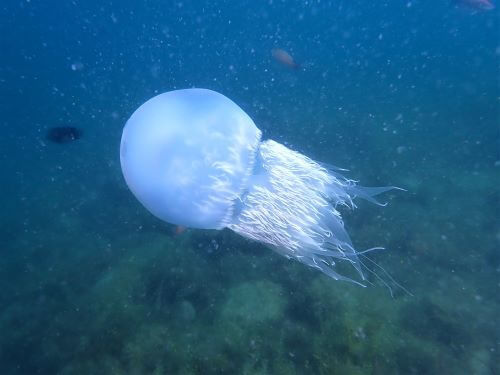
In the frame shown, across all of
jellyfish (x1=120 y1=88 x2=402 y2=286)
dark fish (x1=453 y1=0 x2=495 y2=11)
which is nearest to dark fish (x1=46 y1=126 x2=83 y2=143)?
jellyfish (x1=120 y1=88 x2=402 y2=286)

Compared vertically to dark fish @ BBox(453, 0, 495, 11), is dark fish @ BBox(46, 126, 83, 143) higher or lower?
lower

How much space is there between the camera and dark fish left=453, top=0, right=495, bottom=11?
7.30 meters

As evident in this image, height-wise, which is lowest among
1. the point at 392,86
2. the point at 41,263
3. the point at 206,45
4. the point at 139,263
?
the point at 206,45

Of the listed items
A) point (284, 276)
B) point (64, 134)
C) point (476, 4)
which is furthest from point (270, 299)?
point (476, 4)

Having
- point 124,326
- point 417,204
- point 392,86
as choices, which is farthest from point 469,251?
point 392,86

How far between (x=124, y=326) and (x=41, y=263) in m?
2.83

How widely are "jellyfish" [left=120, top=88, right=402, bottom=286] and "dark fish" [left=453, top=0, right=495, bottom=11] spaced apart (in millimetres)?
6510

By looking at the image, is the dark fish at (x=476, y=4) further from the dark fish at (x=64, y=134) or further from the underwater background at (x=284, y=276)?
the dark fish at (x=64, y=134)

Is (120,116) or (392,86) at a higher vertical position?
(392,86)

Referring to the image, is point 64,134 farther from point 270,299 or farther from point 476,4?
point 476,4

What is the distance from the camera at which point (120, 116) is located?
44.1 feet

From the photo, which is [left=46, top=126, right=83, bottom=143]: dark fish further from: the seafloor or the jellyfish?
the jellyfish

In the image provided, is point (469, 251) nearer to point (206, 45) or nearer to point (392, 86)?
point (392, 86)

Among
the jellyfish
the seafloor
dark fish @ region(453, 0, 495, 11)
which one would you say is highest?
dark fish @ region(453, 0, 495, 11)
